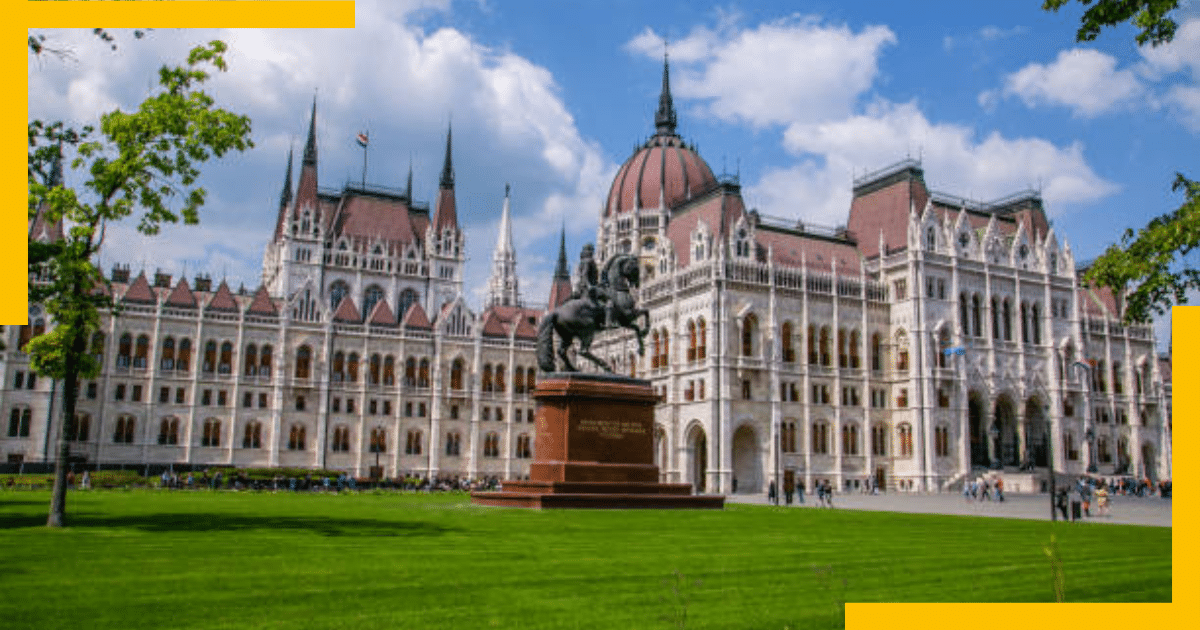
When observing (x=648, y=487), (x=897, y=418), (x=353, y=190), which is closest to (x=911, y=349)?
(x=897, y=418)

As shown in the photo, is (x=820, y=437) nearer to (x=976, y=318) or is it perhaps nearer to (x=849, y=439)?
(x=849, y=439)

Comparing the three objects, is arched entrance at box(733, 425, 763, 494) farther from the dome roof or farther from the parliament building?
the dome roof

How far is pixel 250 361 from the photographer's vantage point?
7869 centimetres

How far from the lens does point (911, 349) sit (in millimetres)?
72375

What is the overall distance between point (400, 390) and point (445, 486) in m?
16.8

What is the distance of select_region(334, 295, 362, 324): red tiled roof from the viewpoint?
83.3m

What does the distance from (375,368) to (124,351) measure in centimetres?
2003

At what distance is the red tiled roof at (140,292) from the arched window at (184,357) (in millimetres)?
4154

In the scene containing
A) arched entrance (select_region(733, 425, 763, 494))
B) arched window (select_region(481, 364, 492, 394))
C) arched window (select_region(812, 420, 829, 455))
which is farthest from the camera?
arched window (select_region(481, 364, 492, 394))

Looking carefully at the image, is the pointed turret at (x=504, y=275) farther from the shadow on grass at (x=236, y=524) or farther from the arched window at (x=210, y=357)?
the shadow on grass at (x=236, y=524)

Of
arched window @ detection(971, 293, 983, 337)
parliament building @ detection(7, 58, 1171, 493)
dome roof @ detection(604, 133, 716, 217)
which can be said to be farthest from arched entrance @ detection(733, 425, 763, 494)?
dome roof @ detection(604, 133, 716, 217)

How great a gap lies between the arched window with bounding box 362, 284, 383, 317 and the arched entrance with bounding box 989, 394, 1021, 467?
2400 inches

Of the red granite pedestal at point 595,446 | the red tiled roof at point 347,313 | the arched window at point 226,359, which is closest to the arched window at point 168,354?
the arched window at point 226,359

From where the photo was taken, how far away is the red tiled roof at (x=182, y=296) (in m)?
76.8
